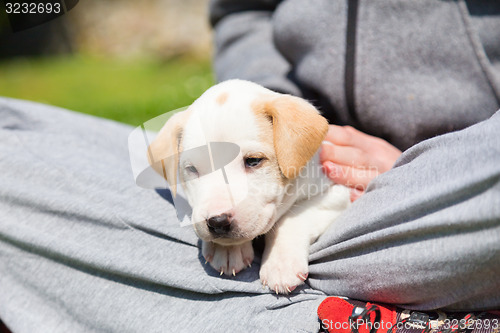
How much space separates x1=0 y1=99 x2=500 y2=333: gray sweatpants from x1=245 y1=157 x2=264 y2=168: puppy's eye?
0.34 m

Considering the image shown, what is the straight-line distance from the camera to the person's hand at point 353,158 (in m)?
2.03

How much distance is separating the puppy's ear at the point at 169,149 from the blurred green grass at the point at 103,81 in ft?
11.7

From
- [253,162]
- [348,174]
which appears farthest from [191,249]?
[348,174]

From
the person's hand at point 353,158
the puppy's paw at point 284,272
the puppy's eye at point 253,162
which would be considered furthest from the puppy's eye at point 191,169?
the person's hand at point 353,158

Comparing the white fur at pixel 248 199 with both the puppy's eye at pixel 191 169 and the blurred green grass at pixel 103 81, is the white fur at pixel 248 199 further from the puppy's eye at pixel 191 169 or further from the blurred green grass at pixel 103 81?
the blurred green grass at pixel 103 81

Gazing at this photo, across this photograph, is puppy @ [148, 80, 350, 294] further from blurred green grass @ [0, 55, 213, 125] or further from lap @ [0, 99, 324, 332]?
blurred green grass @ [0, 55, 213, 125]

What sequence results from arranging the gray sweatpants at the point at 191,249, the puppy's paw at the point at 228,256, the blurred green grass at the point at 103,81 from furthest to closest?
the blurred green grass at the point at 103,81 → the puppy's paw at the point at 228,256 → the gray sweatpants at the point at 191,249

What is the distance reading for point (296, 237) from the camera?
5.79 feet

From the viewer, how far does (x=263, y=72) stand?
269 centimetres

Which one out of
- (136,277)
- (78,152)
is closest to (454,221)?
(136,277)

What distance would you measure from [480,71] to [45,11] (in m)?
1.81

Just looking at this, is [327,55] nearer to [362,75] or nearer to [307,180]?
[362,75]

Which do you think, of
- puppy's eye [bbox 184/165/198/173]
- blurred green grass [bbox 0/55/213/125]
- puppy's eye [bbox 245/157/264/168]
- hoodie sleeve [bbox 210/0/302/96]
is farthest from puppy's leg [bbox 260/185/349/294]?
blurred green grass [bbox 0/55/213/125]

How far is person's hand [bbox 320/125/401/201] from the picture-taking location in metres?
2.03
